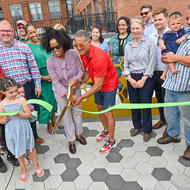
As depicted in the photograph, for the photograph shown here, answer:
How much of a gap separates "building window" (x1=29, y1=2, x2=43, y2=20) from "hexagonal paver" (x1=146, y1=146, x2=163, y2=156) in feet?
85.0

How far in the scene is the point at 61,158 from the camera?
276cm

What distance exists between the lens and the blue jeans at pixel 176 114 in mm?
2190

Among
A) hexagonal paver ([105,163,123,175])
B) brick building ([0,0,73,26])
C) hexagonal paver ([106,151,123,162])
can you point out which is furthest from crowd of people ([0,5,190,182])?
brick building ([0,0,73,26])

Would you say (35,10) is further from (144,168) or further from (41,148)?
(144,168)

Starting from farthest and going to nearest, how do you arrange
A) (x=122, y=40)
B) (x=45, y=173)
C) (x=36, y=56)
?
(x=122, y=40), (x=36, y=56), (x=45, y=173)

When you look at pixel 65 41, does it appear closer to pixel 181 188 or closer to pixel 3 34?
pixel 3 34

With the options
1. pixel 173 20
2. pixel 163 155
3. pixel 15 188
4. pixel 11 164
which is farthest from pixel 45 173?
pixel 173 20

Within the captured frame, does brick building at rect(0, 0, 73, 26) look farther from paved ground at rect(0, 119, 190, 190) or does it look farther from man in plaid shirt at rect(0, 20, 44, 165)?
paved ground at rect(0, 119, 190, 190)

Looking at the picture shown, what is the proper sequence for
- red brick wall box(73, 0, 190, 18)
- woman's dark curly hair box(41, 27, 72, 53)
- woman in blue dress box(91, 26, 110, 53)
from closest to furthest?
woman's dark curly hair box(41, 27, 72, 53)
woman in blue dress box(91, 26, 110, 53)
red brick wall box(73, 0, 190, 18)

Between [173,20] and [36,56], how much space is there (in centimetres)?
206

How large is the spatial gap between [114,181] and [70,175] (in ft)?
1.97

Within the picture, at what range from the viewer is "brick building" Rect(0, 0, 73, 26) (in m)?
23.4

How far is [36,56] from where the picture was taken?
9.50 ft

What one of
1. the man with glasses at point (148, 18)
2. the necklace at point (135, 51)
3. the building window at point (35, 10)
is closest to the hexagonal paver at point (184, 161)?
the necklace at point (135, 51)
